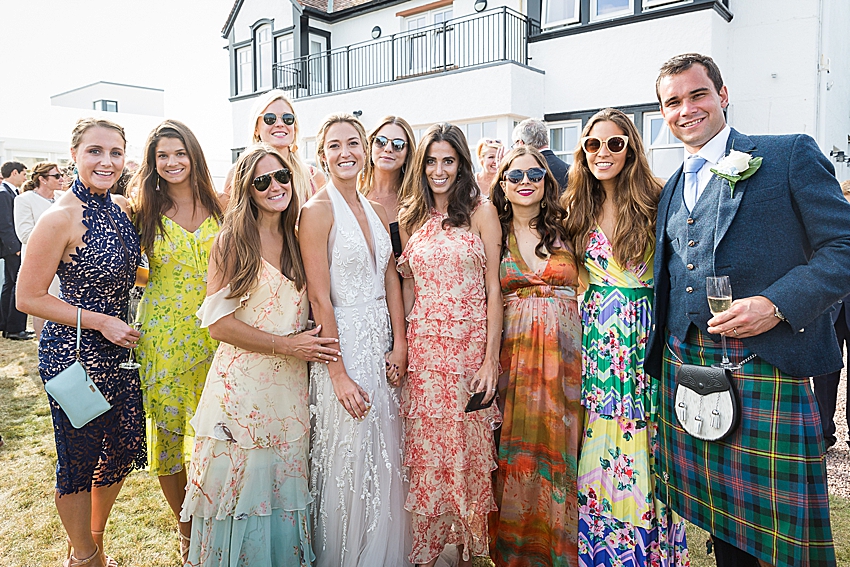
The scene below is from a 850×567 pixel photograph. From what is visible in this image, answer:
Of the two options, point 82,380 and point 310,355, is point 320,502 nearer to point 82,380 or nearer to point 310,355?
point 310,355

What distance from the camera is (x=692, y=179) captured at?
273 centimetres

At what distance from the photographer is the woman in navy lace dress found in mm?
2939

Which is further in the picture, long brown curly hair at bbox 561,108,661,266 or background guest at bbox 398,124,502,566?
background guest at bbox 398,124,502,566

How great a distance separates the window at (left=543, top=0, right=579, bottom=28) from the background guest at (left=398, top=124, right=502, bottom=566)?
34.3ft

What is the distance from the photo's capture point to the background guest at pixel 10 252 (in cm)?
951

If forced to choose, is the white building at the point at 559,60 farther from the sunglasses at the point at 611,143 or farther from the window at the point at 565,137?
the sunglasses at the point at 611,143

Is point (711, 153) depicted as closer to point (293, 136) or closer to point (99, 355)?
point (293, 136)

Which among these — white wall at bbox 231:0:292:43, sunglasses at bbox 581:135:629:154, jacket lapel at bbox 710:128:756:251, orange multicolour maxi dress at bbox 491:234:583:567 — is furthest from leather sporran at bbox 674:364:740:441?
white wall at bbox 231:0:292:43

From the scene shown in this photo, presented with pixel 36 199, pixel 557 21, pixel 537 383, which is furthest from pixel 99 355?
pixel 557 21

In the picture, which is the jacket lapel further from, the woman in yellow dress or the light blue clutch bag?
the light blue clutch bag

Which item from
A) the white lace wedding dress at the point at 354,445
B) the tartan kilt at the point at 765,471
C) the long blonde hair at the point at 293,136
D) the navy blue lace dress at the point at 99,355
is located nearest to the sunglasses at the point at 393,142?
the white lace wedding dress at the point at 354,445

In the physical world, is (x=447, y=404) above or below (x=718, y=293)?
below

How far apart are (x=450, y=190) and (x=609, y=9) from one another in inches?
404

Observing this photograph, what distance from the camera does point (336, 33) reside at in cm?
1775
